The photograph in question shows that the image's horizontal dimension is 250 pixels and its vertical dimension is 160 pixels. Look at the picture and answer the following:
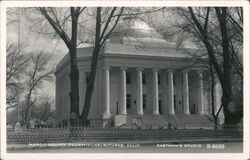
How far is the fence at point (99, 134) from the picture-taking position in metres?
13.1

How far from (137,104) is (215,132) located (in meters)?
27.1

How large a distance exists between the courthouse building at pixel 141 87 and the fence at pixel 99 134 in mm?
21248

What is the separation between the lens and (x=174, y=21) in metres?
17.8

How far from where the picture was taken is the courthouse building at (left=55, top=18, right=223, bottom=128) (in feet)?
127

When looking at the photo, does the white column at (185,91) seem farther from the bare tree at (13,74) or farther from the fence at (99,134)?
the fence at (99,134)

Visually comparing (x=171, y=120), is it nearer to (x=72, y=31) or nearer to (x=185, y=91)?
(x=185, y=91)

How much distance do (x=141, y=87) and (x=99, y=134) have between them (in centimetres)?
2894

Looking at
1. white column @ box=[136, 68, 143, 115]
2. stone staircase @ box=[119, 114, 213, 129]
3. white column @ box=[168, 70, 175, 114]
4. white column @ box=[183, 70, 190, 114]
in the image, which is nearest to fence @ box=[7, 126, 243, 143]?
stone staircase @ box=[119, 114, 213, 129]

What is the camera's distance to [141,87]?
4250 cm

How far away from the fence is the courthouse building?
21.2m

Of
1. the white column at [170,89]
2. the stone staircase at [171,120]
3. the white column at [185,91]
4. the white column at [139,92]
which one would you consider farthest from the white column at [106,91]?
the white column at [185,91]

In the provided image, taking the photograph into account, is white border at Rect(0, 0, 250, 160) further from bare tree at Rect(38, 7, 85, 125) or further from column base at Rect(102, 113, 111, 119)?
column base at Rect(102, 113, 111, 119)

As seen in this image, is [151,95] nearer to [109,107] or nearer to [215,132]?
[109,107]
